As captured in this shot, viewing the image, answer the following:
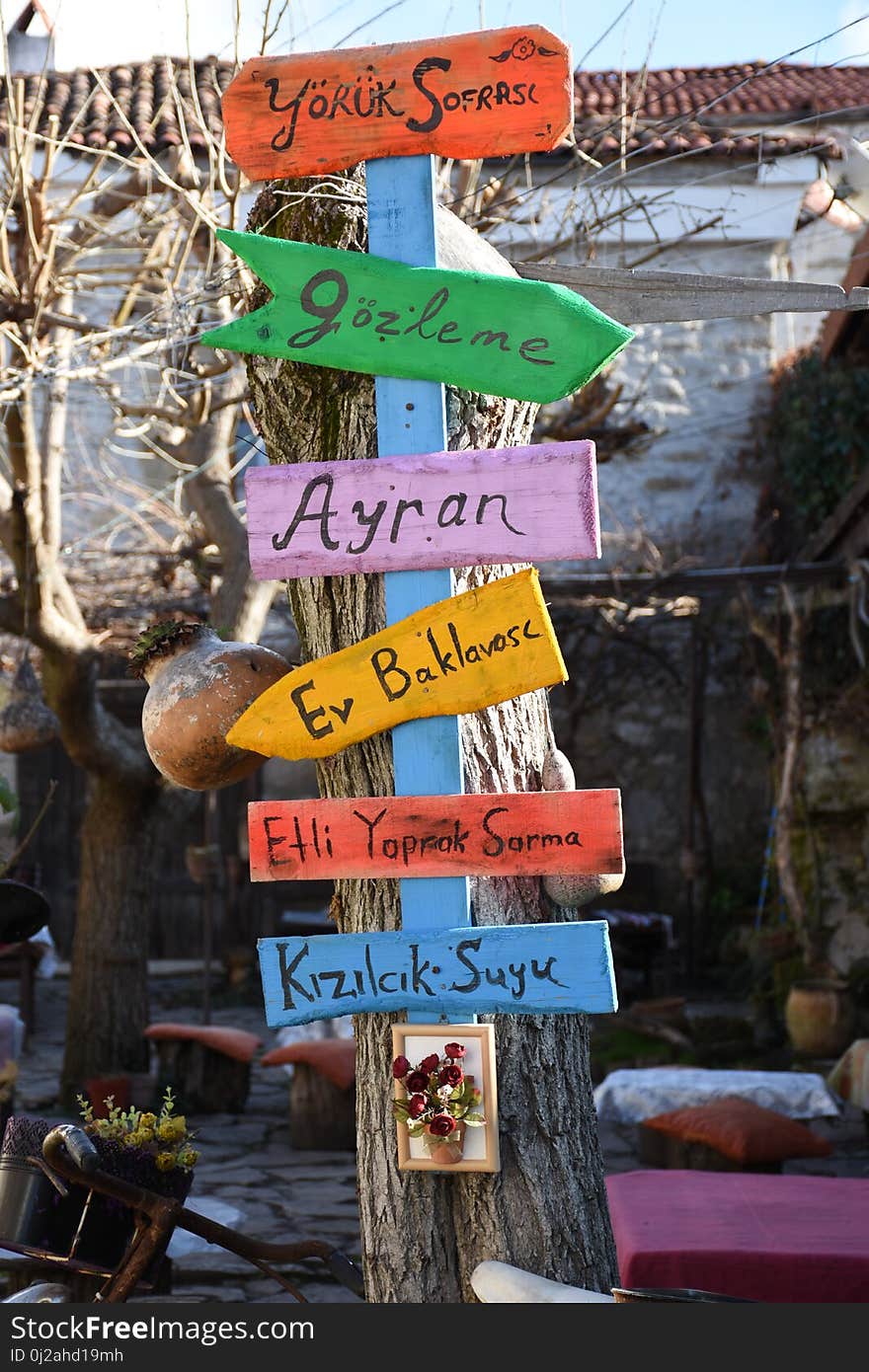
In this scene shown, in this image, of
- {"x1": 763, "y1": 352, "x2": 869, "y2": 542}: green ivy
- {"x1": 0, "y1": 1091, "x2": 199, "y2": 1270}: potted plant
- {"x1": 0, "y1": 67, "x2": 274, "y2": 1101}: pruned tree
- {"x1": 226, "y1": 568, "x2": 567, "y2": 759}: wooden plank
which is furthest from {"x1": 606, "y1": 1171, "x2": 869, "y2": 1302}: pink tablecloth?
{"x1": 763, "y1": 352, "x2": 869, "y2": 542}: green ivy

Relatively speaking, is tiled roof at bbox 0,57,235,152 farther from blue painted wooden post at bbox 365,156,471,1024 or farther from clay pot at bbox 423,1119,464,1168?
clay pot at bbox 423,1119,464,1168

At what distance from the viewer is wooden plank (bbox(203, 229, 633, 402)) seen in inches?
105

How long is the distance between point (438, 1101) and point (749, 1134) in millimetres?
3081

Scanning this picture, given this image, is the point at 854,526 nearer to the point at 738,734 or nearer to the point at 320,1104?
the point at 738,734

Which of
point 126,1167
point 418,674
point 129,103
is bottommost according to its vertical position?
point 126,1167

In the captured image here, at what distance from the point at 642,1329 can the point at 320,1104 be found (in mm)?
5029

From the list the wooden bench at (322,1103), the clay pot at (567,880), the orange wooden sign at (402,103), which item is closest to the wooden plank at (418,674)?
the clay pot at (567,880)

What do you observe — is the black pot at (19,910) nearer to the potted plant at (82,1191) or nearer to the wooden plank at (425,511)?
the potted plant at (82,1191)

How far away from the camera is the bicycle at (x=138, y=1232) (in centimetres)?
284

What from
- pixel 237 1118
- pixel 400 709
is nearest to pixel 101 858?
pixel 237 1118

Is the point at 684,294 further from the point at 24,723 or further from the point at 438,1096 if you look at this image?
the point at 24,723

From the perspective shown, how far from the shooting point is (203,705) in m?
A: 2.92

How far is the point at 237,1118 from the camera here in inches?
314

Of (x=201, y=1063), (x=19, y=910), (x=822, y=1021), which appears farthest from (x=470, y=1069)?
(x=822, y=1021)
